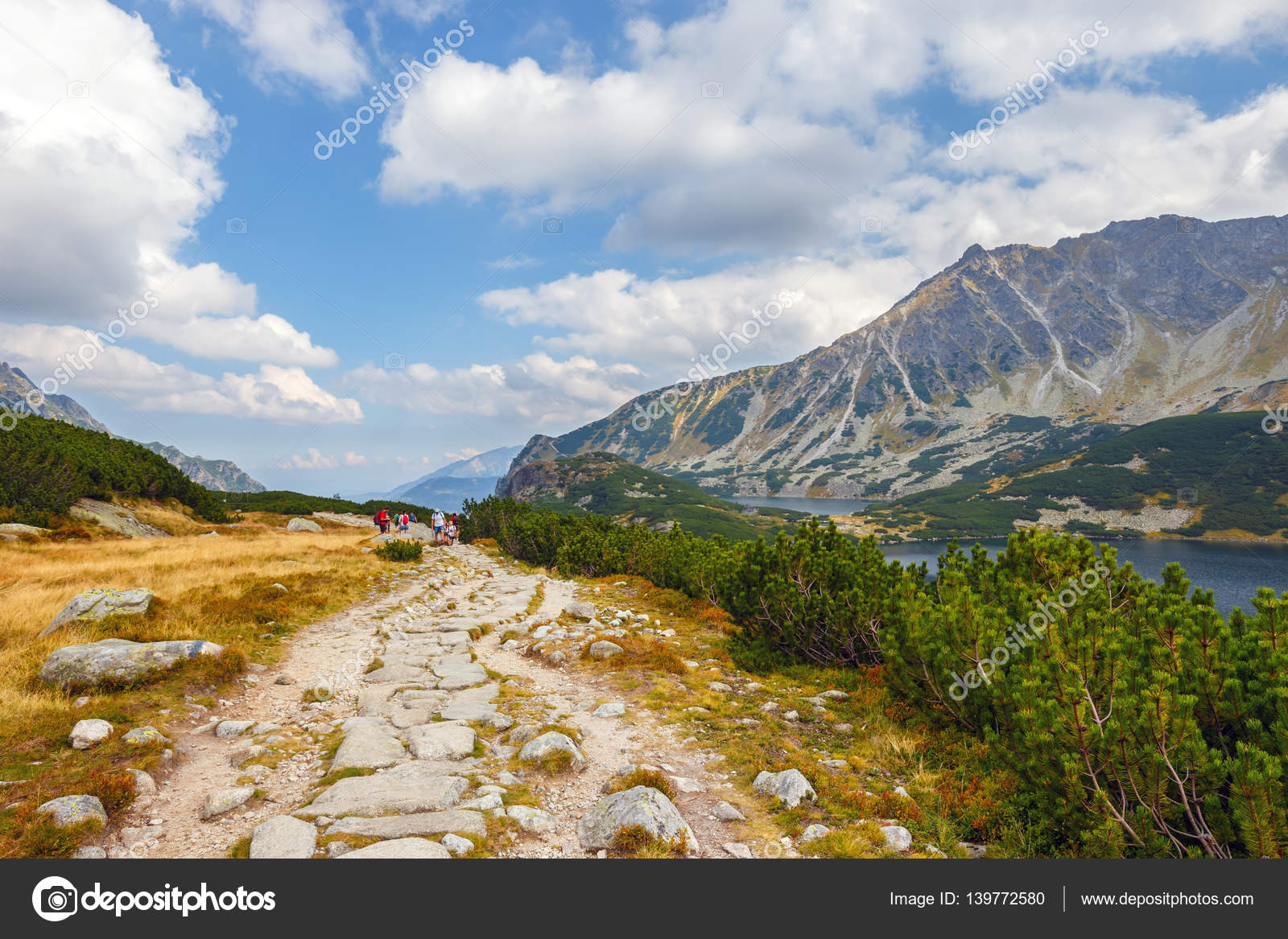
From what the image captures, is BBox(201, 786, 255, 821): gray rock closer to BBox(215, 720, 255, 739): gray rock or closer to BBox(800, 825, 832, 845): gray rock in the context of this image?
BBox(215, 720, 255, 739): gray rock

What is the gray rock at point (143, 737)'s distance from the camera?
7846mm

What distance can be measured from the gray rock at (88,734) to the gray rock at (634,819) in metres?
7.17

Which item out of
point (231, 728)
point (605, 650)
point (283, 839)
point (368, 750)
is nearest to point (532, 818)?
point (283, 839)

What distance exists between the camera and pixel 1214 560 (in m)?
145

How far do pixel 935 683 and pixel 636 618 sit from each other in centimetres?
1116

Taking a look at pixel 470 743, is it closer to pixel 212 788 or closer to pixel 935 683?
pixel 212 788

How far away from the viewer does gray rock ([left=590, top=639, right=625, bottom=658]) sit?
1426 centimetres

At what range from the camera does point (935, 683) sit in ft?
31.4

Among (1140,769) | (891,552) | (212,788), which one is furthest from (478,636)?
(891,552)

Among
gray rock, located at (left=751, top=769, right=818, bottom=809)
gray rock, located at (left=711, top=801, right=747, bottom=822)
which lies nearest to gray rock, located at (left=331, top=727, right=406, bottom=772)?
gray rock, located at (left=711, top=801, right=747, bottom=822)

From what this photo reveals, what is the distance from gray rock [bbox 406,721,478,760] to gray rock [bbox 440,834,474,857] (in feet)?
8.83

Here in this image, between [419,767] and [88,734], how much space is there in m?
4.76

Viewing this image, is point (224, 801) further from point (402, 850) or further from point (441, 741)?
point (402, 850)
